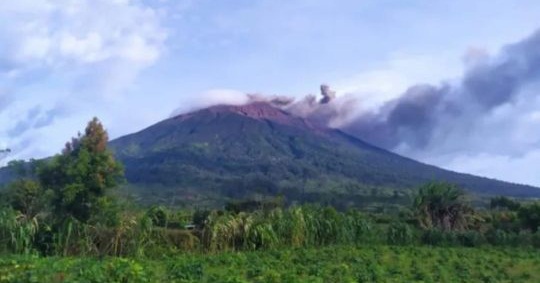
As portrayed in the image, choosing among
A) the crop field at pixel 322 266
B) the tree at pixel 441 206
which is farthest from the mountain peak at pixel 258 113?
the crop field at pixel 322 266

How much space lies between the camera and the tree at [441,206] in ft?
112

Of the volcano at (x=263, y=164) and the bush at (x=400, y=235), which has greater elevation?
the volcano at (x=263, y=164)

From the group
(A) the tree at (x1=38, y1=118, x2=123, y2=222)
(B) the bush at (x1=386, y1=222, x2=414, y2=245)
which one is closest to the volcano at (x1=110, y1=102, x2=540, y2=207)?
(B) the bush at (x1=386, y1=222, x2=414, y2=245)

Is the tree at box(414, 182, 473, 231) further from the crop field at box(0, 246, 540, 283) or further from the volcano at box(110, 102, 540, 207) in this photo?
the volcano at box(110, 102, 540, 207)

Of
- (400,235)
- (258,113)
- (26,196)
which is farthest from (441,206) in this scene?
(258,113)

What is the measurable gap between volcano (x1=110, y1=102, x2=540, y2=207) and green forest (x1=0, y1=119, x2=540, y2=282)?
3073cm

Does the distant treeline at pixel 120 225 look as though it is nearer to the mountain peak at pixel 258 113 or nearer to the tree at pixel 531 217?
the tree at pixel 531 217

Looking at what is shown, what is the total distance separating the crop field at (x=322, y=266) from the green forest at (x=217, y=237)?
0.05m

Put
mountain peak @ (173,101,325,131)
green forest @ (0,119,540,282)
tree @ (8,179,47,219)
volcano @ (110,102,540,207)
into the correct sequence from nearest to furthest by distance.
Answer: green forest @ (0,119,540,282), tree @ (8,179,47,219), volcano @ (110,102,540,207), mountain peak @ (173,101,325,131)

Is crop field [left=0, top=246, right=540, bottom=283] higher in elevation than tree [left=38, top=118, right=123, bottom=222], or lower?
lower

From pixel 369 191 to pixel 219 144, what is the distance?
41.2 metres

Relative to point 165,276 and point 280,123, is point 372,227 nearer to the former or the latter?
point 165,276

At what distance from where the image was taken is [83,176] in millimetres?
24078

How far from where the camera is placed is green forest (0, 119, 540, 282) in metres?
17.8
